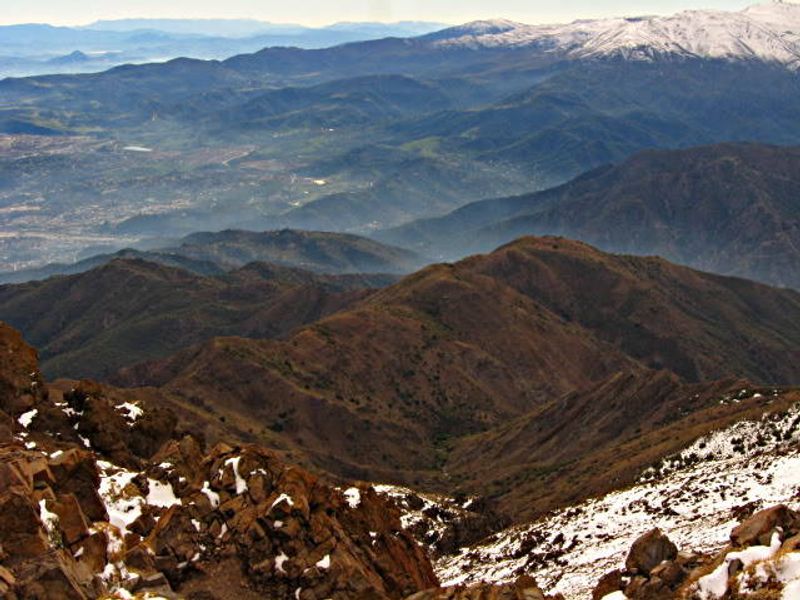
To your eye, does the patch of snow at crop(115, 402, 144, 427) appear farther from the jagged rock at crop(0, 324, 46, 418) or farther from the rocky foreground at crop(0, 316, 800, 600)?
the rocky foreground at crop(0, 316, 800, 600)

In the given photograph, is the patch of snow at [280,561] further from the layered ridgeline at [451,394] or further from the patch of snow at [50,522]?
the layered ridgeline at [451,394]

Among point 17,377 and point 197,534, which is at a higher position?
point 17,377

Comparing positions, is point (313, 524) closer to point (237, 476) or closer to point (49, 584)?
point (237, 476)

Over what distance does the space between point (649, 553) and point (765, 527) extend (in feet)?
15.6

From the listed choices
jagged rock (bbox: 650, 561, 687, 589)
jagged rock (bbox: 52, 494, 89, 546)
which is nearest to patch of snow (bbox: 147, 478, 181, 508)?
jagged rock (bbox: 52, 494, 89, 546)

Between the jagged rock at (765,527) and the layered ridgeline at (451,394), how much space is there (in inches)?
A: 1795

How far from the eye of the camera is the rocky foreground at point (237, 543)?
118ft

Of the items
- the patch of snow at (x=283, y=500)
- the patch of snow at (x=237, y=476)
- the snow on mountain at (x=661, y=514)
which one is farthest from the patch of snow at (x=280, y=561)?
the snow on mountain at (x=661, y=514)

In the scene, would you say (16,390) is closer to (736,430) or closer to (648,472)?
(648,472)

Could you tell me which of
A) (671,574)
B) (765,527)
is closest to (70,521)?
(671,574)

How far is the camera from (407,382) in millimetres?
167125

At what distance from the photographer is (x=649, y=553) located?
39000mm

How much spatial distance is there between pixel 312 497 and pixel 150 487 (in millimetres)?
8221

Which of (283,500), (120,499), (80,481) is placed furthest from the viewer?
(120,499)
